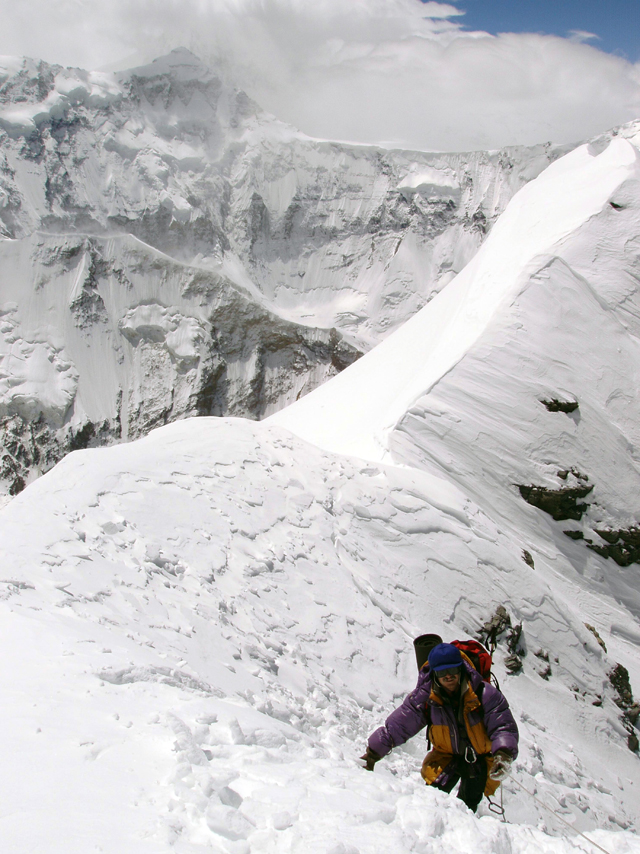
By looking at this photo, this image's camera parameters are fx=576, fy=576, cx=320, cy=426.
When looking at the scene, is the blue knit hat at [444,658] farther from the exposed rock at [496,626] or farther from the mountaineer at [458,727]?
the exposed rock at [496,626]

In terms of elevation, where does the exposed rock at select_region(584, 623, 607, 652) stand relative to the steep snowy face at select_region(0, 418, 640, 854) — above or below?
below

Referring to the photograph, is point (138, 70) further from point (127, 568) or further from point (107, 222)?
point (127, 568)

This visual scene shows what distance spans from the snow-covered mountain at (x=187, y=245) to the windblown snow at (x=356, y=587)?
32.0 metres

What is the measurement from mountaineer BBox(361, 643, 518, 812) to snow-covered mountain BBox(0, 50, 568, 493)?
4233cm

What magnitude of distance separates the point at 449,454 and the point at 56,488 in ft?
21.5

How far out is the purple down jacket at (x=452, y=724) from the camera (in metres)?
3.44

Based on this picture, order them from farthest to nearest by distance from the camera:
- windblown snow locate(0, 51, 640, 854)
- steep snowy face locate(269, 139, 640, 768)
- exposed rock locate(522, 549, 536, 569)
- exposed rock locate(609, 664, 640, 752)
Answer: steep snowy face locate(269, 139, 640, 768) < exposed rock locate(522, 549, 536, 569) < exposed rock locate(609, 664, 640, 752) < windblown snow locate(0, 51, 640, 854)

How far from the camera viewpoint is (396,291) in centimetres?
5238

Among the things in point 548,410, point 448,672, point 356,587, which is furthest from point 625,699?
point 448,672

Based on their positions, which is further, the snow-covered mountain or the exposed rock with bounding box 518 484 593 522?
the snow-covered mountain

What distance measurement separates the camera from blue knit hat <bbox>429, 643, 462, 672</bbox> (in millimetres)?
3371

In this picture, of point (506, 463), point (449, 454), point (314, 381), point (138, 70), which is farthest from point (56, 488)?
point (138, 70)

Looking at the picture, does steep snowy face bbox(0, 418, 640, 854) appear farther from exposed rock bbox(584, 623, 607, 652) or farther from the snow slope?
the snow slope

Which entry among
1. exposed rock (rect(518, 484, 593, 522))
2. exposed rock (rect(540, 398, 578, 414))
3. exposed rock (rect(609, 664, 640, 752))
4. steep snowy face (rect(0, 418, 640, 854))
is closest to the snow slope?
exposed rock (rect(540, 398, 578, 414))
